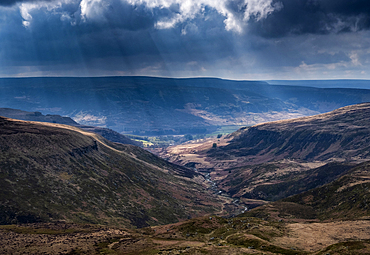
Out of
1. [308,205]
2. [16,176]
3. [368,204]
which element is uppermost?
[16,176]

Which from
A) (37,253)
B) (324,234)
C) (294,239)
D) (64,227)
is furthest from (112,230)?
(324,234)

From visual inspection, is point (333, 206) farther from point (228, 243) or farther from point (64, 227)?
point (64, 227)

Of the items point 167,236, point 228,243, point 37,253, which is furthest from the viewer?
point 167,236

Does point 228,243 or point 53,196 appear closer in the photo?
point 228,243

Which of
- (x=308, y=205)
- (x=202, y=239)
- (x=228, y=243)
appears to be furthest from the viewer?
(x=308, y=205)

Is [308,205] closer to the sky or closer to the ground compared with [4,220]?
closer to the ground

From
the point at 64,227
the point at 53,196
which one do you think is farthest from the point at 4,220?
the point at 53,196

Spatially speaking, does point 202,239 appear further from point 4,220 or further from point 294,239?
point 4,220

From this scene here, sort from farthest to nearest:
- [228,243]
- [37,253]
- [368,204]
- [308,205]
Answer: [308,205] < [368,204] < [228,243] < [37,253]

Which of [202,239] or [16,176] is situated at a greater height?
[16,176]
